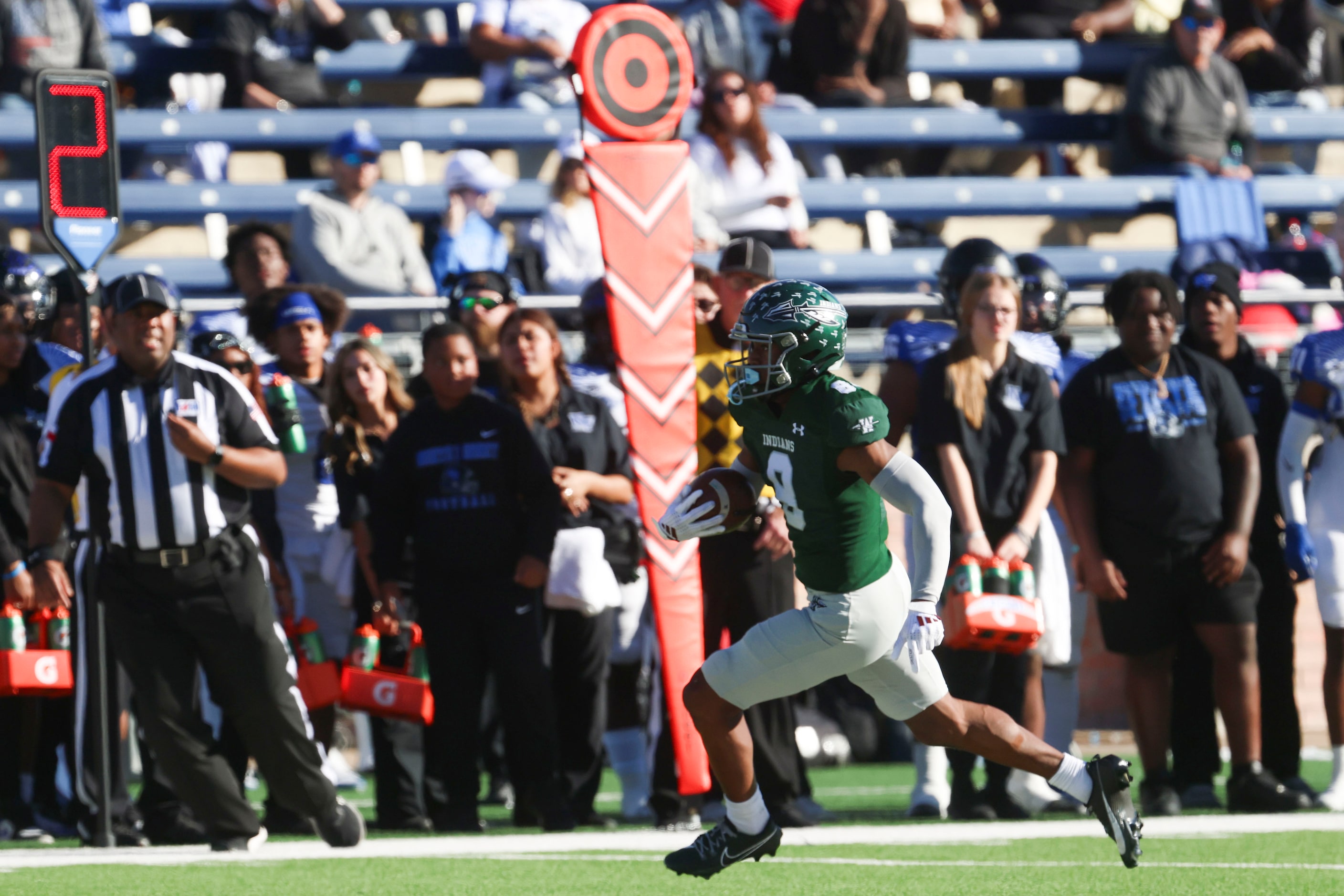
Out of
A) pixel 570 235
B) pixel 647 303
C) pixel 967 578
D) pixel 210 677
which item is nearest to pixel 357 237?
pixel 570 235

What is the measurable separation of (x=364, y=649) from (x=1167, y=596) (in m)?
3.18

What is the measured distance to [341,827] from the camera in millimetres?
6039

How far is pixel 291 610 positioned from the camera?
283 inches

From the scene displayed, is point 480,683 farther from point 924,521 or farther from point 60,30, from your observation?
point 60,30

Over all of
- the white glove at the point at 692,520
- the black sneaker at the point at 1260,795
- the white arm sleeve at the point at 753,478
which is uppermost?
the white arm sleeve at the point at 753,478

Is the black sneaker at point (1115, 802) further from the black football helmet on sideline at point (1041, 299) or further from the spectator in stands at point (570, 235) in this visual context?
the spectator in stands at point (570, 235)

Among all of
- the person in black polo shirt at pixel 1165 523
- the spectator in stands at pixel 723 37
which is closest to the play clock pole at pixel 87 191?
the person in black polo shirt at pixel 1165 523

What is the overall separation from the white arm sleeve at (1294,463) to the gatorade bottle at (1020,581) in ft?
4.01

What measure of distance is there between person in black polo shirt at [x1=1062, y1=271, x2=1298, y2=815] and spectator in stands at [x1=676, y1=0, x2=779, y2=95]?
4957mm

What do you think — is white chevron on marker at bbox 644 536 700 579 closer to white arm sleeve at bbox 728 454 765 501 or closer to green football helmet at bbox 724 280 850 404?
white arm sleeve at bbox 728 454 765 501

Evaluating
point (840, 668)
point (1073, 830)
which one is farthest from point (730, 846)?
point (1073, 830)

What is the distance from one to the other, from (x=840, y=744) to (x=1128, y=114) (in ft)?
17.5

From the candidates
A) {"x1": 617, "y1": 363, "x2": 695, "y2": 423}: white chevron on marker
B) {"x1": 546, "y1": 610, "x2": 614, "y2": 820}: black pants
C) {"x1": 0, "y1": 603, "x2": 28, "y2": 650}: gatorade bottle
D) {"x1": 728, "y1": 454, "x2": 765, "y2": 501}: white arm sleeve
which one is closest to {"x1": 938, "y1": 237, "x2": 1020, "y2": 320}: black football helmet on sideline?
{"x1": 617, "y1": 363, "x2": 695, "y2": 423}: white chevron on marker

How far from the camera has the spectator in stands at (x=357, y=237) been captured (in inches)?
364
